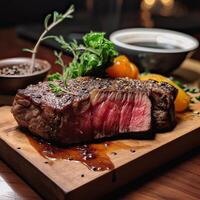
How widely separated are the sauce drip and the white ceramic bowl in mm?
834

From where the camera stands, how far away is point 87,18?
11.9 ft

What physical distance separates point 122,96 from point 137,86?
10cm

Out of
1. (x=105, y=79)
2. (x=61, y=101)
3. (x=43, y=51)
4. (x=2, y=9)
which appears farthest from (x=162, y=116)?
(x=2, y=9)

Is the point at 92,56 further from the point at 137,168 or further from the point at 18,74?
the point at 137,168

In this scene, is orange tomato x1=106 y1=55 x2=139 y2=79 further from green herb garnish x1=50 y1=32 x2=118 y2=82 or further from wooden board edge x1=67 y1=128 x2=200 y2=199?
wooden board edge x1=67 y1=128 x2=200 y2=199

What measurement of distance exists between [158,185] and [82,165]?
0.27 meters

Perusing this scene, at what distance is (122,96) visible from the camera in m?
1.54

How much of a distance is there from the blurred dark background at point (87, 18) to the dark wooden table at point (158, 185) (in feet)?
4.98

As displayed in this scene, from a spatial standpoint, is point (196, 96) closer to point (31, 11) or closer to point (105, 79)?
point (105, 79)

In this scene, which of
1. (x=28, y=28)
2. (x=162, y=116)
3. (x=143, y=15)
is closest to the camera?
(x=162, y=116)

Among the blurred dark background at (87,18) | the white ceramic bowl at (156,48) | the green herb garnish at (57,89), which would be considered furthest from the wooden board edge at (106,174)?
the blurred dark background at (87,18)

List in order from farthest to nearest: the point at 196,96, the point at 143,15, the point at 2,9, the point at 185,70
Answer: the point at 143,15
the point at 2,9
the point at 185,70
the point at 196,96

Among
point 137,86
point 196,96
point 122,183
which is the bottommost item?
point 122,183

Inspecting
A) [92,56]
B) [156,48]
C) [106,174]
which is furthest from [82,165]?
[156,48]
